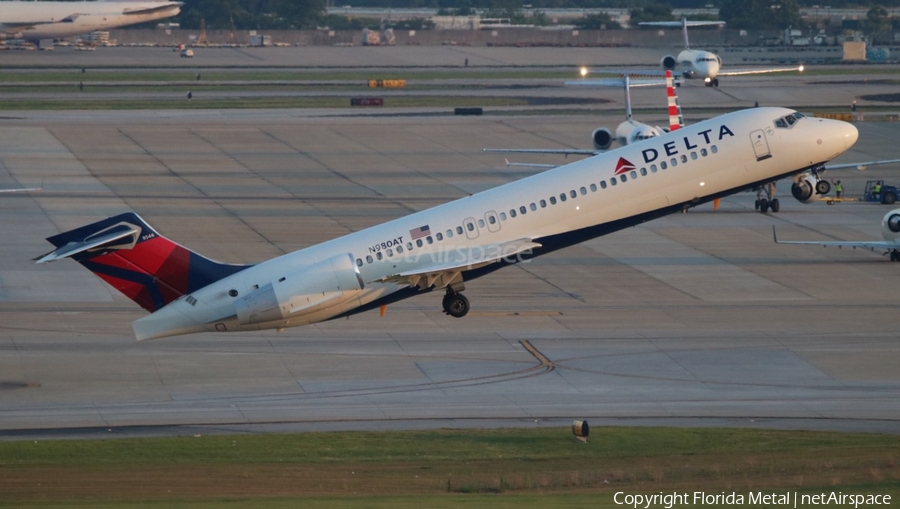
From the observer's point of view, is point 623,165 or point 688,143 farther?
point 688,143

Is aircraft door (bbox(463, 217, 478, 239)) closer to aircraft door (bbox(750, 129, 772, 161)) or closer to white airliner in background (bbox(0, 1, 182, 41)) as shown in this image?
aircraft door (bbox(750, 129, 772, 161))

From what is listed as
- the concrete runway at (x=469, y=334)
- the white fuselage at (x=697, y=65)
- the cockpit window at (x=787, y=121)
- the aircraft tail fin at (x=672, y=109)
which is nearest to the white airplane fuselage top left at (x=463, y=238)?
the cockpit window at (x=787, y=121)

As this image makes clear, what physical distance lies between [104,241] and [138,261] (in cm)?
172

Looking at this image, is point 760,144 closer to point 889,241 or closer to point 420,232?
point 420,232

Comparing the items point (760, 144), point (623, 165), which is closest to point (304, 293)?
point (623, 165)

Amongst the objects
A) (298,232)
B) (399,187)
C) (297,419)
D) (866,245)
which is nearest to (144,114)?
(399,187)

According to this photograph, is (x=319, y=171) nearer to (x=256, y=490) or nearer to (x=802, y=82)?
(x=256, y=490)

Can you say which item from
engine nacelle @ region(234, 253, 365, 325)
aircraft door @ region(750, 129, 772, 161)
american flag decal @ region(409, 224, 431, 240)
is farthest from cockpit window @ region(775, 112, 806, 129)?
engine nacelle @ region(234, 253, 365, 325)

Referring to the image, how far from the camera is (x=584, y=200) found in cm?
4128

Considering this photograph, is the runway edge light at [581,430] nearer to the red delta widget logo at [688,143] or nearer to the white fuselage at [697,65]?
the red delta widget logo at [688,143]

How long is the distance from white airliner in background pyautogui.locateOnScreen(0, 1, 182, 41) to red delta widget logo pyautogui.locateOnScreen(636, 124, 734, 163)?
152m

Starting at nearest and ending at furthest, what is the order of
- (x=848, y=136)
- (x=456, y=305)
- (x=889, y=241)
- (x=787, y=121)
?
1. (x=787, y=121)
2. (x=456, y=305)
3. (x=848, y=136)
4. (x=889, y=241)

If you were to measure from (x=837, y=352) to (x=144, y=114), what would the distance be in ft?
272

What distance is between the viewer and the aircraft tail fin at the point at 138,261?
36.8 meters
